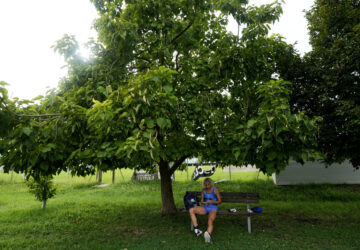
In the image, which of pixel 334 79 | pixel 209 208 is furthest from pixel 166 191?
pixel 334 79

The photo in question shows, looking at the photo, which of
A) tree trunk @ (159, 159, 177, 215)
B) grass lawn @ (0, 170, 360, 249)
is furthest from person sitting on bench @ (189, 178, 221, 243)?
tree trunk @ (159, 159, 177, 215)

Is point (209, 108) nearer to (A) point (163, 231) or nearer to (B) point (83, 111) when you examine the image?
(B) point (83, 111)

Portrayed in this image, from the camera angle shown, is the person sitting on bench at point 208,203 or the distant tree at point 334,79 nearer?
the person sitting on bench at point 208,203

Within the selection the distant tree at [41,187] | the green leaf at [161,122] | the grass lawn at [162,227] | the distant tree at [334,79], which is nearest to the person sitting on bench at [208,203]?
the grass lawn at [162,227]

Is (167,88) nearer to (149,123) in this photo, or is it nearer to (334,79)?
(149,123)

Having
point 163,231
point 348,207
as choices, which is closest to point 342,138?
point 348,207

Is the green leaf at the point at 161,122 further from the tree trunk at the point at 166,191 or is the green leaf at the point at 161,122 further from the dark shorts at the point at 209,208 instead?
the tree trunk at the point at 166,191

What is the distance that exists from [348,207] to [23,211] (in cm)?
1211

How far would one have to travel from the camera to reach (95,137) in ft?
14.3

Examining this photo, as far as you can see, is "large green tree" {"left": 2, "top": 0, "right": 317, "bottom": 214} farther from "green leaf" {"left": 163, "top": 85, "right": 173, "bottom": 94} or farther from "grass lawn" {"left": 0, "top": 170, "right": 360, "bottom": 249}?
"grass lawn" {"left": 0, "top": 170, "right": 360, "bottom": 249}

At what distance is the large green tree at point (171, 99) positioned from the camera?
12.8ft

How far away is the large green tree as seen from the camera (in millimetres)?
3906

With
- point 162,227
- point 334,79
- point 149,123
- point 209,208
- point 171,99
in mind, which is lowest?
point 162,227

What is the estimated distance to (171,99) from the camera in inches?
163
